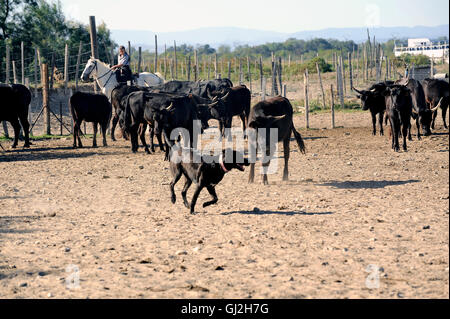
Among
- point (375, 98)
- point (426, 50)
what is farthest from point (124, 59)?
point (426, 50)

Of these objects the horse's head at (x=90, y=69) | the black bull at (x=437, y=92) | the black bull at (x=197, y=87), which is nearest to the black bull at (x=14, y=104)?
the horse's head at (x=90, y=69)

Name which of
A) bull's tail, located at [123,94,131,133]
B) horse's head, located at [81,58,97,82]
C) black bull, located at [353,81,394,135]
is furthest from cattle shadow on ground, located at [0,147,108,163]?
black bull, located at [353,81,394,135]

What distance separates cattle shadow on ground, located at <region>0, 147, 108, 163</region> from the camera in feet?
48.5

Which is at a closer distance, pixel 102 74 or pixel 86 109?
pixel 86 109

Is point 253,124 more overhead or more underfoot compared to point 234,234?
more overhead

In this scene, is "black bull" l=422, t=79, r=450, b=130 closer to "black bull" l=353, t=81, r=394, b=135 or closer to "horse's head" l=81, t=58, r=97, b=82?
"black bull" l=353, t=81, r=394, b=135

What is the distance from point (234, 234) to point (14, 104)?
10.7m

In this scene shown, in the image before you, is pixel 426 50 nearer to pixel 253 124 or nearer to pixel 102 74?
pixel 102 74

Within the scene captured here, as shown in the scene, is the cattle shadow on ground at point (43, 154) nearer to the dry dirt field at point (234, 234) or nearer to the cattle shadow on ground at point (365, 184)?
the dry dirt field at point (234, 234)

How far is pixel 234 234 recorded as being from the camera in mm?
7609

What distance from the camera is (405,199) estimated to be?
30.3 ft

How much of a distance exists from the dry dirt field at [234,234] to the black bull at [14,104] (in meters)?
3.80

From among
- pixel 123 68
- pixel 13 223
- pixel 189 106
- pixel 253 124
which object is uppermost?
pixel 123 68

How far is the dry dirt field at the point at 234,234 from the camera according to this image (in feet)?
19.3
